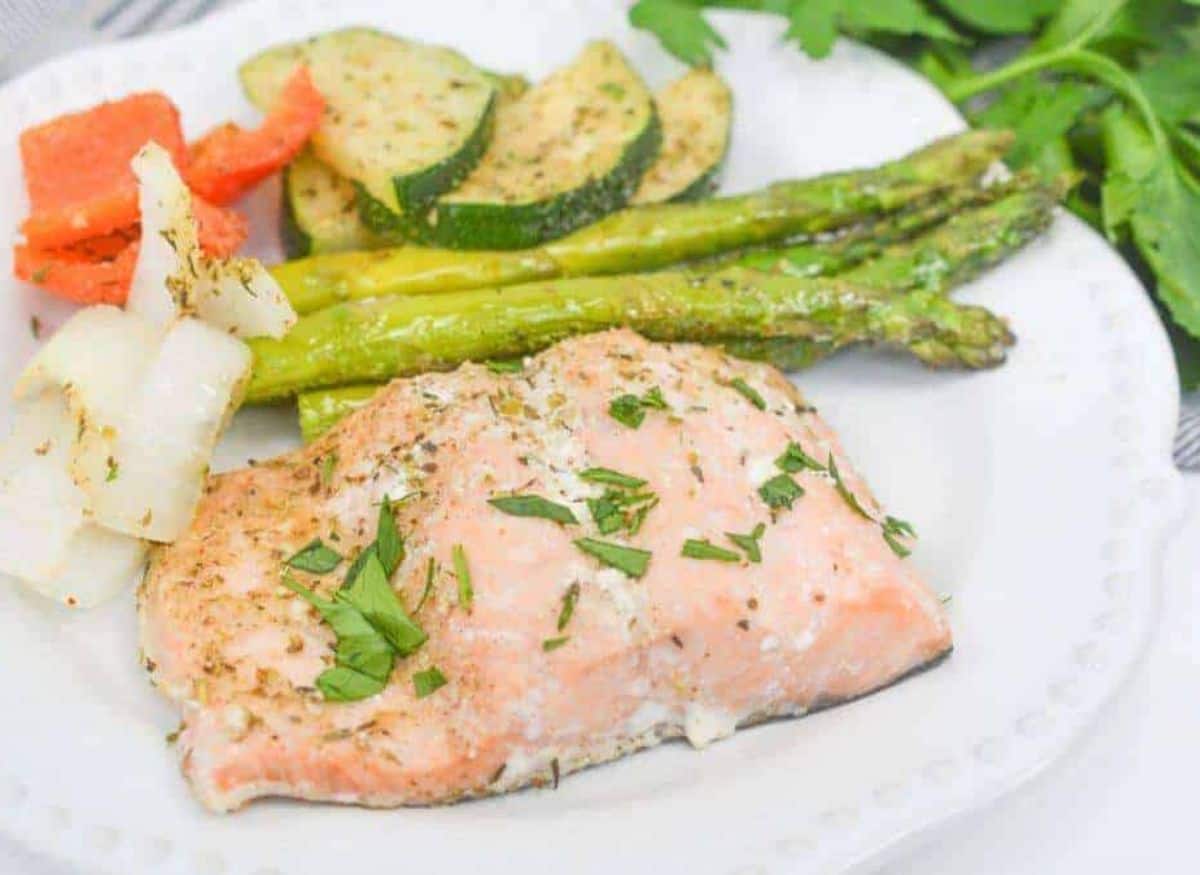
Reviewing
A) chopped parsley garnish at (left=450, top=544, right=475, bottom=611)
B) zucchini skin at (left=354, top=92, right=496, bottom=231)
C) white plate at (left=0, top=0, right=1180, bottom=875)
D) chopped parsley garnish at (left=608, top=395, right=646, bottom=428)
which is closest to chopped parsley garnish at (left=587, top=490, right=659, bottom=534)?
chopped parsley garnish at (left=608, top=395, right=646, bottom=428)

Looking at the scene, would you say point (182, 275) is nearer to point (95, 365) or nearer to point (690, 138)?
point (95, 365)

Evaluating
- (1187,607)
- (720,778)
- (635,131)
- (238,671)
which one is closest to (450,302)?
(635,131)

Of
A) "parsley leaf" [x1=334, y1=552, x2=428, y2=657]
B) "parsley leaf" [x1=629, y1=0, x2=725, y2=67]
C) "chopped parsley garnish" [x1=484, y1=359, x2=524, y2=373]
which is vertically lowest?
"parsley leaf" [x1=334, y1=552, x2=428, y2=657]

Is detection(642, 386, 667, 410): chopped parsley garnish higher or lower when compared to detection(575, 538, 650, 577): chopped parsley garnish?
higher

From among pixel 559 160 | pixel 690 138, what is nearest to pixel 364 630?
pixel 559 160

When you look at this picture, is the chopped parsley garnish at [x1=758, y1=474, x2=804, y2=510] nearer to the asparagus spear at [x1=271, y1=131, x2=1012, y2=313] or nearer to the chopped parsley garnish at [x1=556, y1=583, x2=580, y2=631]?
the chopped parsley garnish at [x1=556, y1=583, x2=580, y2=631]

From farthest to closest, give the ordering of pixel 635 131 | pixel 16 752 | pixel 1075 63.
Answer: pixel 1075 63 < pixel 635 131 < pixel 16 752

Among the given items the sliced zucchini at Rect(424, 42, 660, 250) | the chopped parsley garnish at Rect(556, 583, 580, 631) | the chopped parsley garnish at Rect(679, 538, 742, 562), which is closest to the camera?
the chopped parsley garnish at Rect(556, 583, 580, 631)

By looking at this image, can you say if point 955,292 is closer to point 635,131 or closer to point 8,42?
point 635,131
